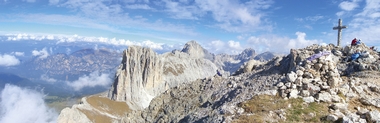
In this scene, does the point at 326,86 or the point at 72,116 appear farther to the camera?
the point at 72,116

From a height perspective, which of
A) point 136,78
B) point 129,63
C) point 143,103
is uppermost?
point 129,63

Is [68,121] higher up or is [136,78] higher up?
[136,78]

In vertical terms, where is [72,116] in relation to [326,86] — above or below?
below

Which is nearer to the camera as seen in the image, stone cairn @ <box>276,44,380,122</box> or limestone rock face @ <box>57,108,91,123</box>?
stone cairn @ <box>276,44,380,122</box>

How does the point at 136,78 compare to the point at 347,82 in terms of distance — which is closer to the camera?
the point at 347,82

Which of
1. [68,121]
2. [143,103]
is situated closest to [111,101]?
[143,103]

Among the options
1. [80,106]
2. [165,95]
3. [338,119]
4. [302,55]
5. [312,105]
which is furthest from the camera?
[80,106]

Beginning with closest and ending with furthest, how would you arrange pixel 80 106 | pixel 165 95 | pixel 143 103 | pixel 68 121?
1. pixel 165 95
2. pixel 68 121
3. pixel 80 106
4. pixel 143 103

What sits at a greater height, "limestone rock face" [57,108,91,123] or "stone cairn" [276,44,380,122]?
"stone cairn" [276,44,380,122]

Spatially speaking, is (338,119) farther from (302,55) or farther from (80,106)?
(80,106)

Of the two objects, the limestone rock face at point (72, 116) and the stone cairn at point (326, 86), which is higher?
the stone cairn at point (326, 86)

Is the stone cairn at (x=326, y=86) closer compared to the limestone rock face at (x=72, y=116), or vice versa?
the stone cairn at (x=326, y=86)
